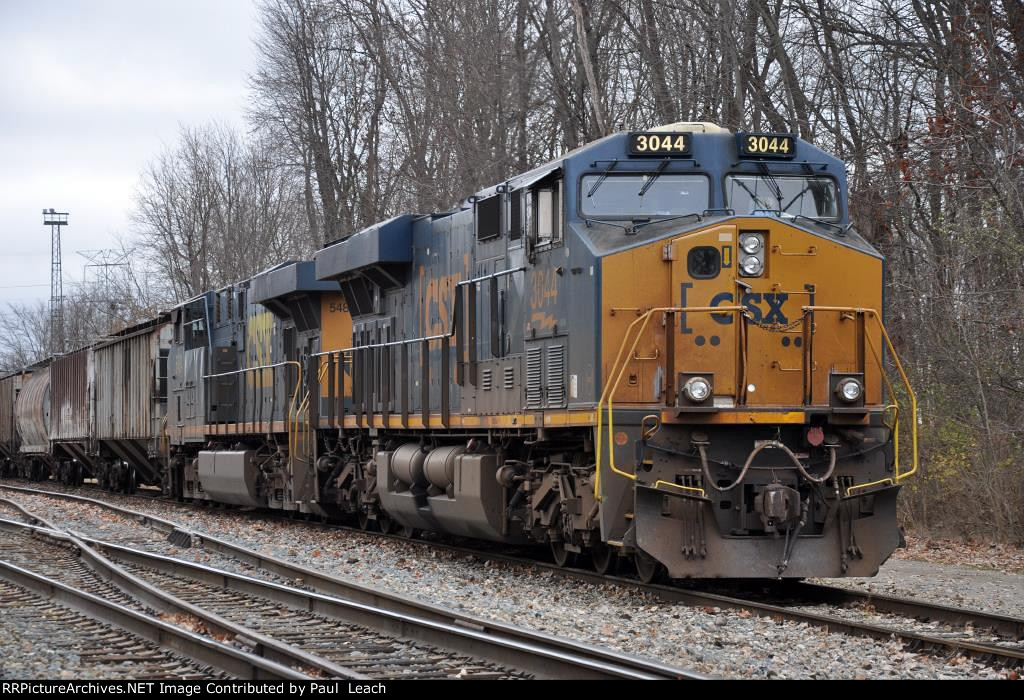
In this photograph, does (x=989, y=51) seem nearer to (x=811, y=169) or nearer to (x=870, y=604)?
(x=811, y=169)

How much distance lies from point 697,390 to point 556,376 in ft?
5.27

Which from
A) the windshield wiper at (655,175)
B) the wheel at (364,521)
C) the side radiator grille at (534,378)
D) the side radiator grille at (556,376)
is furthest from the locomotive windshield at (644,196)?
the wheel at (364,521)

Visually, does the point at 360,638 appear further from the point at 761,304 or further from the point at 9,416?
the point at 9,416

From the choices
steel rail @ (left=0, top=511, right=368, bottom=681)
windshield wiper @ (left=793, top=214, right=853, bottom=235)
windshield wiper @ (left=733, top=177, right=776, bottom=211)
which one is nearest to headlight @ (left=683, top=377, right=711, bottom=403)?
windshield wiper @ (left=793, top=214, right=853, bottom=235)

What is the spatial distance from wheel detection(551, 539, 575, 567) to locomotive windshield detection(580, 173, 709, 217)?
318 cm

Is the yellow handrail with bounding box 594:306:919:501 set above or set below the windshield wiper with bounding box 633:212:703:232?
below

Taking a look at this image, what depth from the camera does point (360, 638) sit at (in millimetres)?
8094

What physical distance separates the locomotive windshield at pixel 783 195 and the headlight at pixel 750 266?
30.5 inches

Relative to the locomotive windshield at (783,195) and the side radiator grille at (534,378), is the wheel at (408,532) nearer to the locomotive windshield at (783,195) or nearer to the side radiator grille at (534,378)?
the side radiator grille at (534,378)

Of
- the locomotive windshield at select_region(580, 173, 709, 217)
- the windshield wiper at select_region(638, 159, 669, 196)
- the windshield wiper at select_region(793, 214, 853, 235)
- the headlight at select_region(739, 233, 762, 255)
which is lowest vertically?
the headlight at select_region(739, 233, 762, 255)

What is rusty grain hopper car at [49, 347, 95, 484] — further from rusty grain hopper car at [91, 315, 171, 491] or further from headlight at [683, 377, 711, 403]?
headlight at [683, 377, 711, 403]

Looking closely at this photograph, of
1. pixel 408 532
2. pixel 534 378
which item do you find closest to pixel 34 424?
pixel 408 532

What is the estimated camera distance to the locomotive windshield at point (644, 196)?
1045cm

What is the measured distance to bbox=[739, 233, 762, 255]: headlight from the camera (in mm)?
9812
